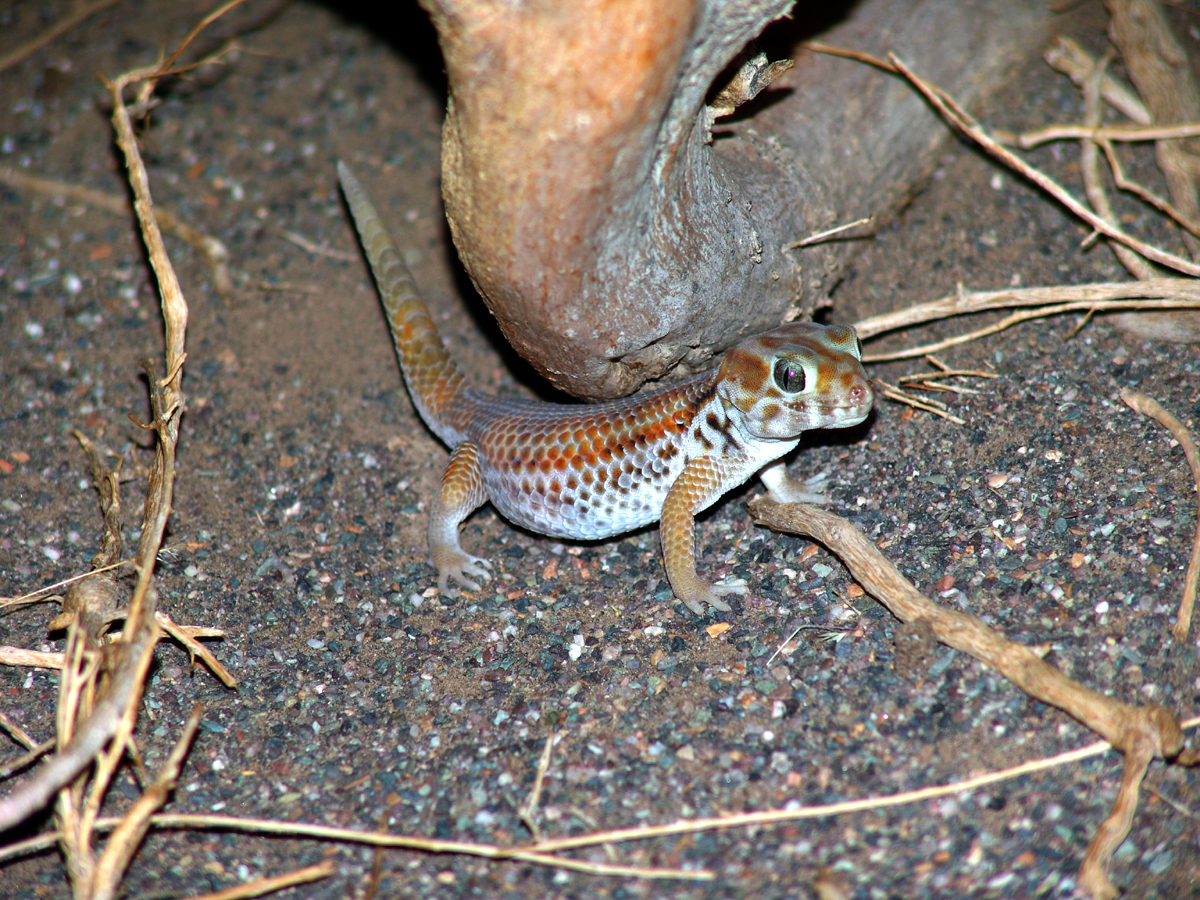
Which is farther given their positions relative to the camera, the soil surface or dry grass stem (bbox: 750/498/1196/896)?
the soil surface

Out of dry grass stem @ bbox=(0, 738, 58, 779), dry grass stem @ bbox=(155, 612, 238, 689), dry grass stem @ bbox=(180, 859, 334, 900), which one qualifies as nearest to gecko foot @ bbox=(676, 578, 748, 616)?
dry grass stem @ bbox=(180, 859, 334, 900)

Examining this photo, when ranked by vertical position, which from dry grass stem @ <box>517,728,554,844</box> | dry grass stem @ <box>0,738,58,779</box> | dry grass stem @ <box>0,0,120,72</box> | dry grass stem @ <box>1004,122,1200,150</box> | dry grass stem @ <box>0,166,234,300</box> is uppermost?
dry grass stem @ <box>0,0,120,72</box>

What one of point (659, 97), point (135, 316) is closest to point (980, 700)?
point (659, 97)

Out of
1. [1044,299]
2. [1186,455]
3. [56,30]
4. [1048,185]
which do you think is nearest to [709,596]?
[1186,455]

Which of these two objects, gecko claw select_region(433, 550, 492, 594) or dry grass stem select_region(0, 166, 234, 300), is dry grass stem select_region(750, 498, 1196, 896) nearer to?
gecko claw select_region(433, 550, 492, 594)

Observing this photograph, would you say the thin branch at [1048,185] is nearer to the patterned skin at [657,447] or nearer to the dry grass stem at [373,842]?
the patterned skin at [657,447]

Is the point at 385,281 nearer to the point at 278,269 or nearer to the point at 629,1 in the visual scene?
the point at 278,269

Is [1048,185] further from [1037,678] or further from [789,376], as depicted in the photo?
[1037,678]
